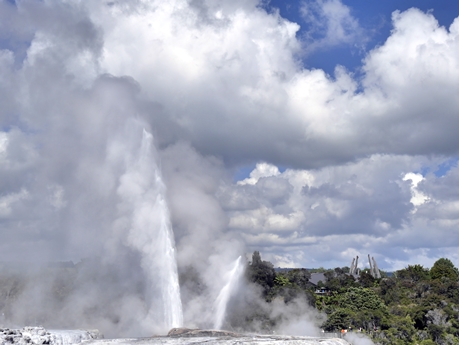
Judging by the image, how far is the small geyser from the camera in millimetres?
41750

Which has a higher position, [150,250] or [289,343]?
[150,250]

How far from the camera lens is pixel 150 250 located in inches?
1521

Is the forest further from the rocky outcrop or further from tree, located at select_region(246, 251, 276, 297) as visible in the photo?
the rocky outcrop

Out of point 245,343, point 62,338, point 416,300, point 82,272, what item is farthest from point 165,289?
point 416,300

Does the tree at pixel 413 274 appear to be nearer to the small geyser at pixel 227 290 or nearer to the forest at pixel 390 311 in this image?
the forest at pixel 390 311

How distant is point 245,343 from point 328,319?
23.4 meters

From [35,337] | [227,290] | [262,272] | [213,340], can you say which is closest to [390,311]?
[262,272]

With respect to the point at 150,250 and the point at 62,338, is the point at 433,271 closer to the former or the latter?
the point at 150,250

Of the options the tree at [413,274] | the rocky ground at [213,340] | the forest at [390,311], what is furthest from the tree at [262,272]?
the tree at [413,274]

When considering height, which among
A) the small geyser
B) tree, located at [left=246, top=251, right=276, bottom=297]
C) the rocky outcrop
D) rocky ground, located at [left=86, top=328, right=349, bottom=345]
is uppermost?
tree, located at [left=246, top=251, right=276, bottom=297]

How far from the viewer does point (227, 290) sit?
43062 mm

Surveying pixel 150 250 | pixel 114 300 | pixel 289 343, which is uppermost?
pixel 150 250

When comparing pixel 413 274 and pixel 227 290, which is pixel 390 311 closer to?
pixel 227 290

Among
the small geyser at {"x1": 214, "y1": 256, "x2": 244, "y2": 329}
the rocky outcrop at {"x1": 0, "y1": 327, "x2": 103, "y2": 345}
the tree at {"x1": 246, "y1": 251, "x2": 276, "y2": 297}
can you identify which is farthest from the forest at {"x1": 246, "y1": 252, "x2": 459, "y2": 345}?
the rocky outcrop at {"x1": 0, "y1": 327, "x2": 103, "y2": 345}
